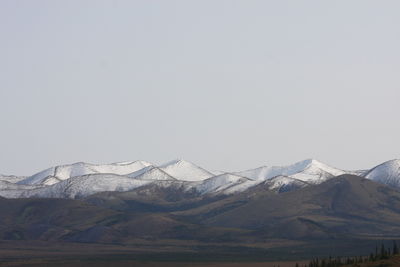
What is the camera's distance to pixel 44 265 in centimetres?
19438

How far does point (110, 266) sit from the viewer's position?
19288 centimetres

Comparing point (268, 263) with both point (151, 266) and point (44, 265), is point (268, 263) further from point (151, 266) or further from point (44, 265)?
point (44, 265)

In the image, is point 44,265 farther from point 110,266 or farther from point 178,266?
point 178,266

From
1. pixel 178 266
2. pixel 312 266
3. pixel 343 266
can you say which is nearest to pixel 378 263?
pixel 343 266

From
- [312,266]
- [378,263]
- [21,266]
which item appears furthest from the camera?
[21,266]

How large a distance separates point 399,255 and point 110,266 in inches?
4160

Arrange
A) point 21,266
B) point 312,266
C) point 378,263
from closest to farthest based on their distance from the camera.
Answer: point 378,263
point 312,266
point 21,266

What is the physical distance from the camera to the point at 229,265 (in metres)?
194

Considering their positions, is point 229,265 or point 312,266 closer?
point 312,266

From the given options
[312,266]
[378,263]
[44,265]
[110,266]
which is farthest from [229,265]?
[378,263]

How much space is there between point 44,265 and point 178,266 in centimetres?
2861

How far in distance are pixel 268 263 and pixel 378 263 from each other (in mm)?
105848

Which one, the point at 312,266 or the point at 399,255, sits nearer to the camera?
the point at 399,255

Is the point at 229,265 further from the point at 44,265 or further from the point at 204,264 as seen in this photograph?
the point at 44,265
